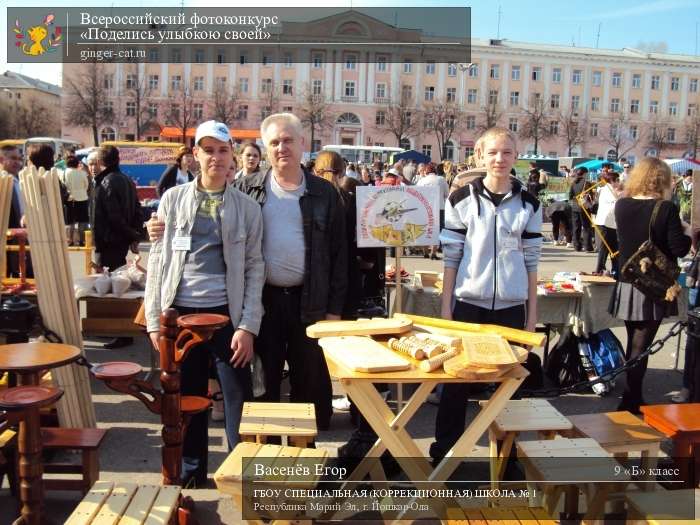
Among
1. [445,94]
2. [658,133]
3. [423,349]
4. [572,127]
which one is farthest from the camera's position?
[658,133]

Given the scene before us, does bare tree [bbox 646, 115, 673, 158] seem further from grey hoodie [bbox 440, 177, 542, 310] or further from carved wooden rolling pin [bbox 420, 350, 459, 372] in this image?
carved wooden rolling pin [bbox 420, 350, 459, 372]

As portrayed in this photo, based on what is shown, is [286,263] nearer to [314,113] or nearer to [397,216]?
[397,216]

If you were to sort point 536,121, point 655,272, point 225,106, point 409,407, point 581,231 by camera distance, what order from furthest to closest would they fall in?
1. point 536,121
2. point 225,106
3. point 581,231
4. point 655,272
5. point 409,407

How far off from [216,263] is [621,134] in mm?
82681

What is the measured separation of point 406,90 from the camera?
72.4 m

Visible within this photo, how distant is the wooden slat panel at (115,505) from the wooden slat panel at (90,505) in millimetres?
21

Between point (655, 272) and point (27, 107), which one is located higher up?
point (27, 107)

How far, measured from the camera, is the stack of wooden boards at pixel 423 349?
2672 mm

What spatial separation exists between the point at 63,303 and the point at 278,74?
234 feet

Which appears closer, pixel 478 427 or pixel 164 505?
pixel 164 505

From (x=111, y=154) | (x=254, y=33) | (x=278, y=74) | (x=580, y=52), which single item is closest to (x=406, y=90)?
(x=278, y=74)

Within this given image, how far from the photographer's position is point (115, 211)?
654 cm

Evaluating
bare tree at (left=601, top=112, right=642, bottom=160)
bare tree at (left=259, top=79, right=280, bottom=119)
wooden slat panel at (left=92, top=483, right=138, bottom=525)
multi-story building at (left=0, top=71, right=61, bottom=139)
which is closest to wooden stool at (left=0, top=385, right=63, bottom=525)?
wooden slat panel at (left=92, top=483, right=138, bottom=525)

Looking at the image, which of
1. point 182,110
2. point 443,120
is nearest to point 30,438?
point 182,110
